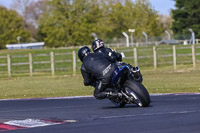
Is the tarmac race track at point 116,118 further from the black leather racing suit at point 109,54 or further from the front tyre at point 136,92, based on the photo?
the black leather racing suit at point 109,54

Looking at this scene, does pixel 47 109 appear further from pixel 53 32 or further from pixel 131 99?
pixel 53 32

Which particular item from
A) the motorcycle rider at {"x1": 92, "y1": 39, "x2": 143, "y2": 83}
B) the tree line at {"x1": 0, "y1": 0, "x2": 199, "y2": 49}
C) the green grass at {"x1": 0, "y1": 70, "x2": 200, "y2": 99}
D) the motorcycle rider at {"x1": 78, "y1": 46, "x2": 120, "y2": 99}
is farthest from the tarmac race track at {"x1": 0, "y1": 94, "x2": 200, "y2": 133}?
the tree line at {"x1": 0, "y1": 0, "x2": 199, "y2": 49}

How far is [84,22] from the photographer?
67750 mm

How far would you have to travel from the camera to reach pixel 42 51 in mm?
56781

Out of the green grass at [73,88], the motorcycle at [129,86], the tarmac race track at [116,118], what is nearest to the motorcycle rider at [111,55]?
the motorcycle at [129,86]

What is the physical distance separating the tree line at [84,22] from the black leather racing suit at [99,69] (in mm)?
54182

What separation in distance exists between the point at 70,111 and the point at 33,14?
433 feet

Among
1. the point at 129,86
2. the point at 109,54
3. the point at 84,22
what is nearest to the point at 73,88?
the point at 109,54

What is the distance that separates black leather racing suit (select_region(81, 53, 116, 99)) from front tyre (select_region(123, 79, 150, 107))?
0.48 metres

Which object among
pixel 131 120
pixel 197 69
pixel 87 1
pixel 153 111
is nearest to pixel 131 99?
pixel 153 111

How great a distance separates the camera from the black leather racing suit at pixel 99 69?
11.5 m

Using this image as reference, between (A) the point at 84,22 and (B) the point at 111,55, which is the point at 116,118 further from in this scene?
(A) the point at 84,22

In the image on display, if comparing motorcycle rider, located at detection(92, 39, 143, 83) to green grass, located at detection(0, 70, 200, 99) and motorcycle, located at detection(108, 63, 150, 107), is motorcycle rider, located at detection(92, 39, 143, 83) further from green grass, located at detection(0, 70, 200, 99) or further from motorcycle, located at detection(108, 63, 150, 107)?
green grass, located at detection(0, 70, 200, 99)

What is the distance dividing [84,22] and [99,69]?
56491mm
